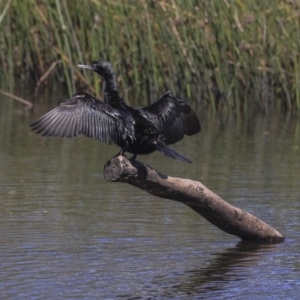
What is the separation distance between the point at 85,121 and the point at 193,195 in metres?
0.77

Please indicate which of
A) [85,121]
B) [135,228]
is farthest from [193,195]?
[135,228]

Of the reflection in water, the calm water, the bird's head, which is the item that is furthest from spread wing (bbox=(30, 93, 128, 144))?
the reflection in water

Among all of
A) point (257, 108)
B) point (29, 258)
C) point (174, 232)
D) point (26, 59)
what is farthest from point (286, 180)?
point (26, 59)

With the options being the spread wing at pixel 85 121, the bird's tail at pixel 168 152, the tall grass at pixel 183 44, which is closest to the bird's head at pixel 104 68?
the spread wing at pixel 85 121

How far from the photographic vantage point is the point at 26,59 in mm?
14383

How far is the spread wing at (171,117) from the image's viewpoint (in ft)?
20.6

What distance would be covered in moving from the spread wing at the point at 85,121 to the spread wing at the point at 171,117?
259mm

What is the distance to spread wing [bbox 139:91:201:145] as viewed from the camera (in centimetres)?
627

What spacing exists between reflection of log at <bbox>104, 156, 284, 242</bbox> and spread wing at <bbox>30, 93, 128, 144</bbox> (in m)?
0.28

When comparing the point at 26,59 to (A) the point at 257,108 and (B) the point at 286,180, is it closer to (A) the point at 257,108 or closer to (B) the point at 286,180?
(A) the point at 257,108

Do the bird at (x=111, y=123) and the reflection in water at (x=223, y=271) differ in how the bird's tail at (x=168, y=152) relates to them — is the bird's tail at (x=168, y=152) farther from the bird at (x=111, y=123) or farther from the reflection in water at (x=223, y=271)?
the reflection in water at (x=223, y=271)

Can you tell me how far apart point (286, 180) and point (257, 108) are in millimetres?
4561

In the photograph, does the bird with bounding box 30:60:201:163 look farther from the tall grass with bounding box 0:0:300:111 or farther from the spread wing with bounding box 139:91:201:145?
the tall grass with bounding box 0:0:300:111

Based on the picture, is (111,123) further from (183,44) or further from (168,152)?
(183,44)
